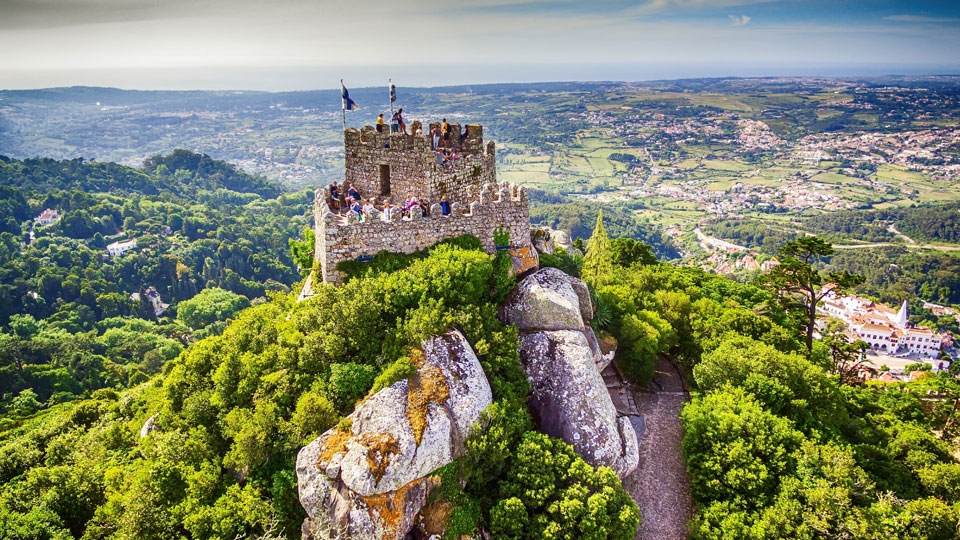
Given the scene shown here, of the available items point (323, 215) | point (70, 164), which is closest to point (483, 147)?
point (323, 215)

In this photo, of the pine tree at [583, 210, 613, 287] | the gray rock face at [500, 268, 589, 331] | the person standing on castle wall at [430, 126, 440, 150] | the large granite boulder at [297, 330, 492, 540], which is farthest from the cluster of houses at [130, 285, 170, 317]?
the large granite boulder at [297, 330, 492, 540]

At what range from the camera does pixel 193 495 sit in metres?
14.7

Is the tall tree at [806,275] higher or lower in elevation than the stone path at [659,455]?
higher

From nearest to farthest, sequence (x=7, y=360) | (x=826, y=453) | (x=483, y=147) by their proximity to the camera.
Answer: (x=826, y=453)
(x=483, y=147)
(x=7, y=360)

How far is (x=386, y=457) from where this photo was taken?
543 inches

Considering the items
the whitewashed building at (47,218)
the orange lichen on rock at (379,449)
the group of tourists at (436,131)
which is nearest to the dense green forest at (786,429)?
the group of tourists at (436,131)

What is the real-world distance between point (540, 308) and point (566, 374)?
3106mm

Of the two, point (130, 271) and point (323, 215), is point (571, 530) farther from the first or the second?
point (130, 271)

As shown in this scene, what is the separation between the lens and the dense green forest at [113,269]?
217ft

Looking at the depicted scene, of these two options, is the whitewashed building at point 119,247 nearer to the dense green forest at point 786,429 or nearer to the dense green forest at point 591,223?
the dense green forest at point 591,223

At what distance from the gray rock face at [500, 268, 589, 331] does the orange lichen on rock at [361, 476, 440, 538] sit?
8.61 meters

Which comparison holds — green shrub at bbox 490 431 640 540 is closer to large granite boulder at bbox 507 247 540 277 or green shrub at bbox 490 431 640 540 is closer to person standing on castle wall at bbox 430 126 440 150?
large granite boulder at bbox 507 247 540 277

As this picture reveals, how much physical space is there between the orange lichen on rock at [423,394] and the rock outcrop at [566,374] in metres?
4.68

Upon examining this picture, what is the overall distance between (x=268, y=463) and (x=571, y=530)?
374 inches
